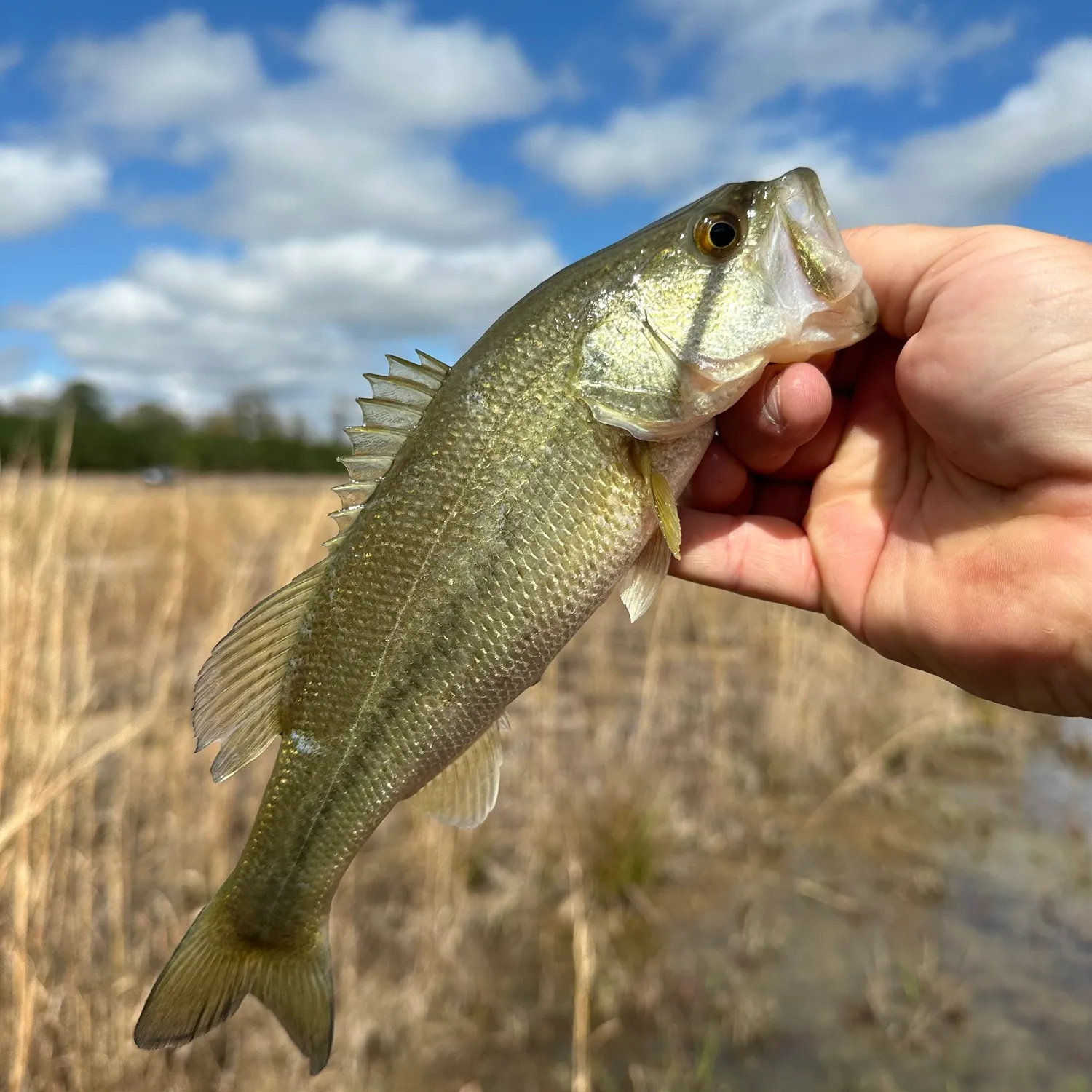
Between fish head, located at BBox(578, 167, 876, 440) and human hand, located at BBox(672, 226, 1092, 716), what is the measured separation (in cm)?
21

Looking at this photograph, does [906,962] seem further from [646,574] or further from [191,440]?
[191,440]

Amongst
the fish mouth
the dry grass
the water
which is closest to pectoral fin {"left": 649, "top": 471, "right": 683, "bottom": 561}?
the fish mouth

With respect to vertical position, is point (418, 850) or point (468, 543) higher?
point (468, 543)

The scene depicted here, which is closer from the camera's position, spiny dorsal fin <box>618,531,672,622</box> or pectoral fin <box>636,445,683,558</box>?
pectoral fin <box>636,445,683,558</box>

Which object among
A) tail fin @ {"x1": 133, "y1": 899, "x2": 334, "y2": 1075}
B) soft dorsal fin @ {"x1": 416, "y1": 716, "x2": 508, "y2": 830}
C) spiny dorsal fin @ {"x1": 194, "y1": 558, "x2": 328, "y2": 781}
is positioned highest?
spiny dorsal fin @ {"x1": 194, "y1": 558, "x2": 328, "y2": 781}

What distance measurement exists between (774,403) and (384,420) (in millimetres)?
1053

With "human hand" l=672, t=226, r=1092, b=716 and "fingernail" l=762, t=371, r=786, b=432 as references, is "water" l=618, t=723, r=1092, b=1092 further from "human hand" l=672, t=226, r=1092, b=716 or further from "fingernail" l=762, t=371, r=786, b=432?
"fingernail" l=762, t=371, r=786, b=432

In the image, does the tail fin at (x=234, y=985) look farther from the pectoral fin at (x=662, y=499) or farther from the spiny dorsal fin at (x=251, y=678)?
the pectoral fin at (x=662, y=499)

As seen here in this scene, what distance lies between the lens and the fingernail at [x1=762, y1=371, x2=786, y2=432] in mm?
2148

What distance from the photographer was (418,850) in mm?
4844

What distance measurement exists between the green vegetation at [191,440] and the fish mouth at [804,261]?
112 ft

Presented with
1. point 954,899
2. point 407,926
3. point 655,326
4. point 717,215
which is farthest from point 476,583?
point 954,899

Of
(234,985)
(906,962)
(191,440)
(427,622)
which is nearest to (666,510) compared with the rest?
(427,622)

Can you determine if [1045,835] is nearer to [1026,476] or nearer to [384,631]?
[1026,476]
